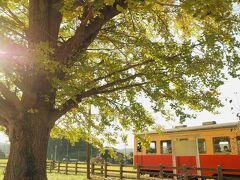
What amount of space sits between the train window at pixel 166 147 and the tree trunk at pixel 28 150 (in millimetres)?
12586

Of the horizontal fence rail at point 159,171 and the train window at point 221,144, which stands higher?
the train window at point 221,144

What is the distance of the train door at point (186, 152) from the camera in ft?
53.4

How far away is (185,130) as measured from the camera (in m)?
17.1

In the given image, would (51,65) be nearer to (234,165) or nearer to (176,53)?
(176,53)

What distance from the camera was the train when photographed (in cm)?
1461

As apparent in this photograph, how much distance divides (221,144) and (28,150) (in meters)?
12.3

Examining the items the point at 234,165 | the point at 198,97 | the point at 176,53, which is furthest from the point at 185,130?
the point at 176,53

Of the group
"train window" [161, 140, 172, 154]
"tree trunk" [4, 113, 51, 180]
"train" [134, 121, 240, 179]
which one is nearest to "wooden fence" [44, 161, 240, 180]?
"train" [134, 121, 240, 179]

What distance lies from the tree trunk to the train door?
12052mm

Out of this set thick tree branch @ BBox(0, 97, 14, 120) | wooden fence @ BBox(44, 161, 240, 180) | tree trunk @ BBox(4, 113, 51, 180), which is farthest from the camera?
wooden fence @ BBox(44, 161, 240, 180)

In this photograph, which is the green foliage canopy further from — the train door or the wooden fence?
the train door

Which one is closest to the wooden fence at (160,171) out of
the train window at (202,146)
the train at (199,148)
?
the train at (199,148)

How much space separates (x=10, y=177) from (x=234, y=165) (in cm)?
1221

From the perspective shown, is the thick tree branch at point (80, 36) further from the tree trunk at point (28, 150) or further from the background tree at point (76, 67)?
the tree trunk at point (28, 150)
